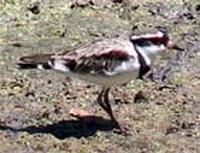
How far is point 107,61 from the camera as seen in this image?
7.61 m

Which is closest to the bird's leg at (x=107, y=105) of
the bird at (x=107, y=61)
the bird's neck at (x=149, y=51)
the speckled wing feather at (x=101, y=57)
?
the bird at (x=107, y=61)

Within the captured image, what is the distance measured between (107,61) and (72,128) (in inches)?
25.2

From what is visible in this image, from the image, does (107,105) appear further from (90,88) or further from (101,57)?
(90,88)

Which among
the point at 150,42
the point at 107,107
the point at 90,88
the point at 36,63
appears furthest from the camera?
the point at 90,88

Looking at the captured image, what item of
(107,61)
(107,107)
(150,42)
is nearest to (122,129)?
(107,107)

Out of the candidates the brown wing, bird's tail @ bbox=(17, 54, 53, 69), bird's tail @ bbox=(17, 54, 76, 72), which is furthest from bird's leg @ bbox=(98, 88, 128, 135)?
bird's tail @ bbox=(17, 54, 53, 69)

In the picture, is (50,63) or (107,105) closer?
(50,63)

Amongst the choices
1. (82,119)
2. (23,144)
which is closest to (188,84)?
(82,119)

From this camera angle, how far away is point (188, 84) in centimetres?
856

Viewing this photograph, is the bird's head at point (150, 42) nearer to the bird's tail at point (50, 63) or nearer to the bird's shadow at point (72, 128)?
the bird's tail at point (50, 63)

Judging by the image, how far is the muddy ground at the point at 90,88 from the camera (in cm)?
759

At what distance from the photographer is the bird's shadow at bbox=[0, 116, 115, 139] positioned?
771cm

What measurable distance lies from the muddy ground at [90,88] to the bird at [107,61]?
1.16 ft

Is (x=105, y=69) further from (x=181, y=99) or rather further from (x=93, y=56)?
(x=181, y=99)
